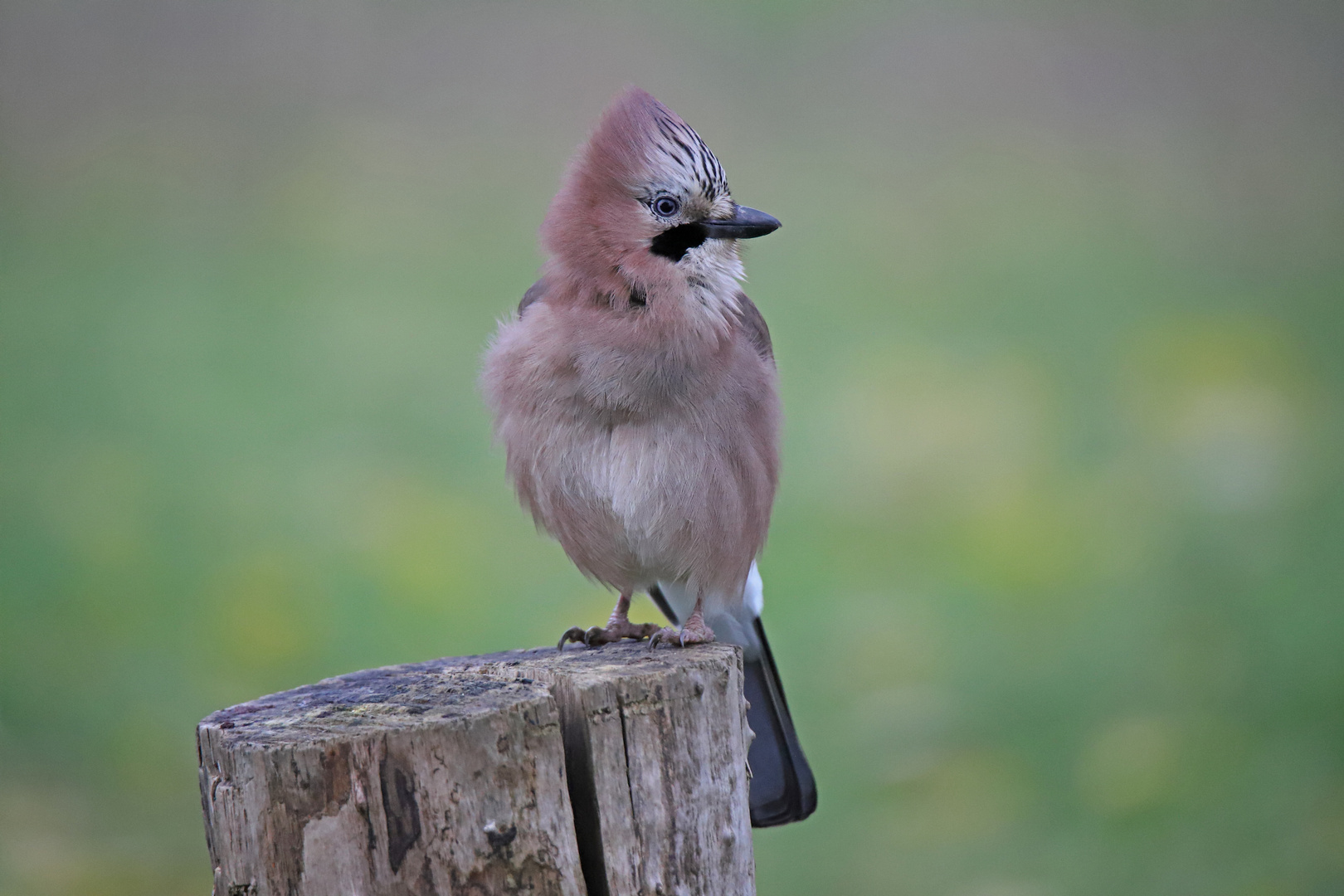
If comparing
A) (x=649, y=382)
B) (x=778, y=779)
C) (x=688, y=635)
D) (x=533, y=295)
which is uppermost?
(x=533, y=295)

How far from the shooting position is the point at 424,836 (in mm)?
1812

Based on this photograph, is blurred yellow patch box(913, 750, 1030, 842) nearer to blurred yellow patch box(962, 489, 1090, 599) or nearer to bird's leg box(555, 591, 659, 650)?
blurred yellow patch box(962, 489, 1090, 599)

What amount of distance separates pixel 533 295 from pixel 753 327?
535 millimetres

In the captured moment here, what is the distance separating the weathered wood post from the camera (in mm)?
1803

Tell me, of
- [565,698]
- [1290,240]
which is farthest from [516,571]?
[1290,240]

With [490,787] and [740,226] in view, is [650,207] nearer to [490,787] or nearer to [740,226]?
[740,226]

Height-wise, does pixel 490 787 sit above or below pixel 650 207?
below

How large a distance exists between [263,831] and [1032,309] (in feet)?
18.2

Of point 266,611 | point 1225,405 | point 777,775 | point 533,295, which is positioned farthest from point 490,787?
point 1225,405

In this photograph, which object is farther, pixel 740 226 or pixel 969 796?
pixel 969 796

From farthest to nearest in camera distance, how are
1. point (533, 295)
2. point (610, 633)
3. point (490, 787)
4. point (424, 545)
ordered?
point (424, 545)
point (533, 295)
point (610, 633)
point (490, 787)

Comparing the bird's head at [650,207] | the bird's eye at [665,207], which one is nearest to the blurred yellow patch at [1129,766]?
the bird's head at [650,207]

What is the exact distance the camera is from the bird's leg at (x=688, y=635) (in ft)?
8.25

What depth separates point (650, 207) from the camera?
8.82 feet
